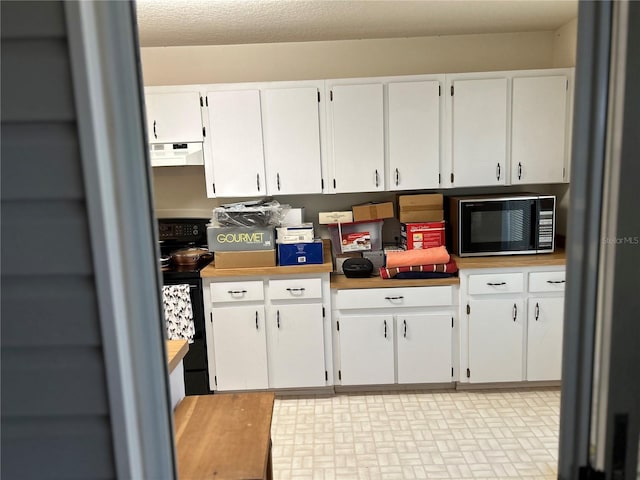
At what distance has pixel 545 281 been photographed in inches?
119

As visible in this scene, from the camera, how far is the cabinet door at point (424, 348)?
3.08 metres

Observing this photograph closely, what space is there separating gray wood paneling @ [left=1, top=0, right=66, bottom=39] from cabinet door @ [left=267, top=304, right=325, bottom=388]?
2.48 m

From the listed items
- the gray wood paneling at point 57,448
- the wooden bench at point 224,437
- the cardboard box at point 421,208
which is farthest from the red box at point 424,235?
the gray wood paneling at point 57,448

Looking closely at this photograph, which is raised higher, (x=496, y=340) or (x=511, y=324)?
(x=511, y=324)

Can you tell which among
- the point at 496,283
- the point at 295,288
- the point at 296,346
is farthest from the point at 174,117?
the point at 496,283

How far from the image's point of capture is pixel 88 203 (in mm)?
746

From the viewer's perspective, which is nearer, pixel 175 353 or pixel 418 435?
pixel 175 353

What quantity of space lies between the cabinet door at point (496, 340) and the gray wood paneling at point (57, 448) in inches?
104

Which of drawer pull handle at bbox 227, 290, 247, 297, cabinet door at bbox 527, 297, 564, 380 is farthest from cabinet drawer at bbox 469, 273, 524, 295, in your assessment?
drawer pull handle at bbox 227, 290, 247, 297

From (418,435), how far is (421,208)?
1.49m

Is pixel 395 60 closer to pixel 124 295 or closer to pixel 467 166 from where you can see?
pixel 467 166

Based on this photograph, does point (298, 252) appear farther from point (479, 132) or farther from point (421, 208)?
point (479, 132)

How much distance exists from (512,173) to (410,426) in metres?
1.84

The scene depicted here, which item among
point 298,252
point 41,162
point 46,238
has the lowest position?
point 298,252
